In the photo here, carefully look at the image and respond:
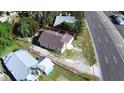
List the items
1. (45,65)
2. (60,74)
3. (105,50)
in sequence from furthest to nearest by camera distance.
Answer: (105,50), (45,65), (60,74)

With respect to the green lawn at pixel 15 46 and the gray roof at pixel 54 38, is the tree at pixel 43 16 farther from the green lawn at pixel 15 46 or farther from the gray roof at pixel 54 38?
the green lawn at pixel 15 46

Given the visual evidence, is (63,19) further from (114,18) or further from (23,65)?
(23,65)

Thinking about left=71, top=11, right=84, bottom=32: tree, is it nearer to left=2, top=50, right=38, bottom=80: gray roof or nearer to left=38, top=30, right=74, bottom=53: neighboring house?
left=38, top=30, right=74, bottom=53: neighboring house

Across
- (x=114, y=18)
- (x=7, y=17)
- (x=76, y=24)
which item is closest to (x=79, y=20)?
(x=76, y=24)

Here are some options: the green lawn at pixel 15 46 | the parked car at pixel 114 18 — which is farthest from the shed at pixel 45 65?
the parked car at pixel 114 18

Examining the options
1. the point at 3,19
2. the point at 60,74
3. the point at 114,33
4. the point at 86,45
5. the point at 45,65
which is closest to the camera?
the point at 60,74

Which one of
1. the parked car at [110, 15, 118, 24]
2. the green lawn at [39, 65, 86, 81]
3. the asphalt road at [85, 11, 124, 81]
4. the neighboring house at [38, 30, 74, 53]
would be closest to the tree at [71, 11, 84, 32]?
the asphalt road at [85, 11, 124, 81]
